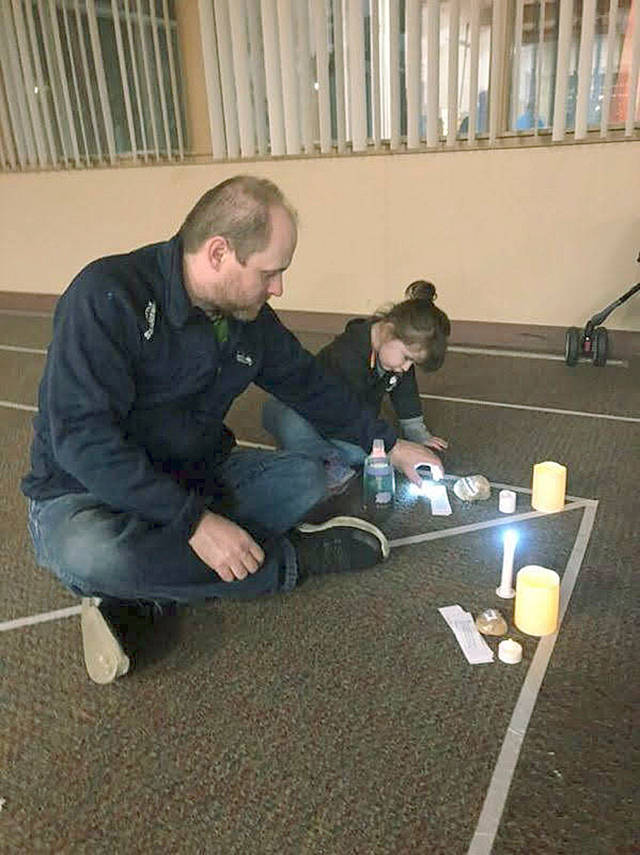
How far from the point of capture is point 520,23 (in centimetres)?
305

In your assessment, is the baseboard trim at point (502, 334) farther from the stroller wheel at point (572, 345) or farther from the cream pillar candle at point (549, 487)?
the cream pillar candle at point (549, 487)

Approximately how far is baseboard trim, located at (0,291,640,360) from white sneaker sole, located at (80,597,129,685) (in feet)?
8.61


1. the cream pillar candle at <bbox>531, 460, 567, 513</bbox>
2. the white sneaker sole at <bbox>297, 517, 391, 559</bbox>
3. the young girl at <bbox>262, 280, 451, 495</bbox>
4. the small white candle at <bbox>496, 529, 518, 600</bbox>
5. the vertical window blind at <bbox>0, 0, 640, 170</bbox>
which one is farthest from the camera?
the vertical window blind at <bbox>0, 0, 640, 170</bbox>

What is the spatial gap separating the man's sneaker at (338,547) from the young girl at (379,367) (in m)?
0.35

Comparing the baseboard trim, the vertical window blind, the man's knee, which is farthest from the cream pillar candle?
the vertical window blind

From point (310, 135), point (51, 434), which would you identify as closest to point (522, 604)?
point (51, 434)

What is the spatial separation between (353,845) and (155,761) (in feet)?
1.11

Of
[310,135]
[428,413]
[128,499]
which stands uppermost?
[310,135]

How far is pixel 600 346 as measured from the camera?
3.08 m

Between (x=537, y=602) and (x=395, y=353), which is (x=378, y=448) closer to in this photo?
(x=395, y=353)

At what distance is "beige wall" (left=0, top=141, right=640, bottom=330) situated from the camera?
3.20 metres

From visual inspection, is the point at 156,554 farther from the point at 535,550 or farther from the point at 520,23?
the point at 520,23

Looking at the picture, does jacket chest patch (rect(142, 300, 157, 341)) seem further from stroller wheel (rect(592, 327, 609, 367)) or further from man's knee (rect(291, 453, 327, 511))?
stroller wheel (rect(592, 327, 609, 367))

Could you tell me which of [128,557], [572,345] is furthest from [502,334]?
[128,557]
